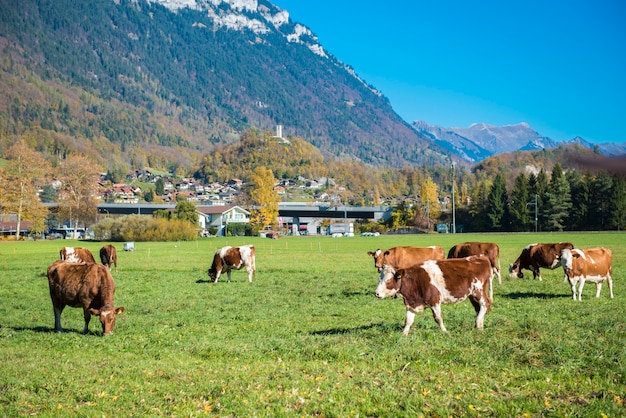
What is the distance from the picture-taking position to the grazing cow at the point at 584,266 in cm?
1923

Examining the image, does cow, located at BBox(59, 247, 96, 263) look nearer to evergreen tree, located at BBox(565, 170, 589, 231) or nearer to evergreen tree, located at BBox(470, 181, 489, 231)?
evergreen tree, located at BBox(565, 170, 589, 231)

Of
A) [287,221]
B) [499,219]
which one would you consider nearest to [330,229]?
[287,221]

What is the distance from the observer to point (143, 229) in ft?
293

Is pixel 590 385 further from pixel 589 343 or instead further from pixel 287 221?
pixel 287 221

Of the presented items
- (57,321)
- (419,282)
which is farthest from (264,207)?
(419,282)

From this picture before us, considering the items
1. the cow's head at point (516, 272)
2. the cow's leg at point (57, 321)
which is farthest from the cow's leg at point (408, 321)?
the cow's head at point (516, 272)

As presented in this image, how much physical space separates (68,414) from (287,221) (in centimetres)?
15125

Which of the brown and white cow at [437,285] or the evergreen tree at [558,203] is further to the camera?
the evergreen tree at [558,203]

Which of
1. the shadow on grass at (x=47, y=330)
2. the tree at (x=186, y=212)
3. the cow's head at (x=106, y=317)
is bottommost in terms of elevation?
the shadow on grass at (x=47, y=330)

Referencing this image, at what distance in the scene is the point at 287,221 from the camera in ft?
524

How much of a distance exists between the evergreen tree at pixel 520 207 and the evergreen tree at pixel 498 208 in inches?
123

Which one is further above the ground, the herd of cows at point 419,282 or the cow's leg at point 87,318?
the herd of cows at point 419,282

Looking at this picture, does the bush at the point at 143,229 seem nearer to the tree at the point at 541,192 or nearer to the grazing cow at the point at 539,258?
the tree at the point at 541,192

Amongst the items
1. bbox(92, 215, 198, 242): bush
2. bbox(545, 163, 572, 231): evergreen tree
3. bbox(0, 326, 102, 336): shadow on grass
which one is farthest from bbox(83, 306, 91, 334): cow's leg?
bbox(545, 163, 572, 231): evergreen tree
